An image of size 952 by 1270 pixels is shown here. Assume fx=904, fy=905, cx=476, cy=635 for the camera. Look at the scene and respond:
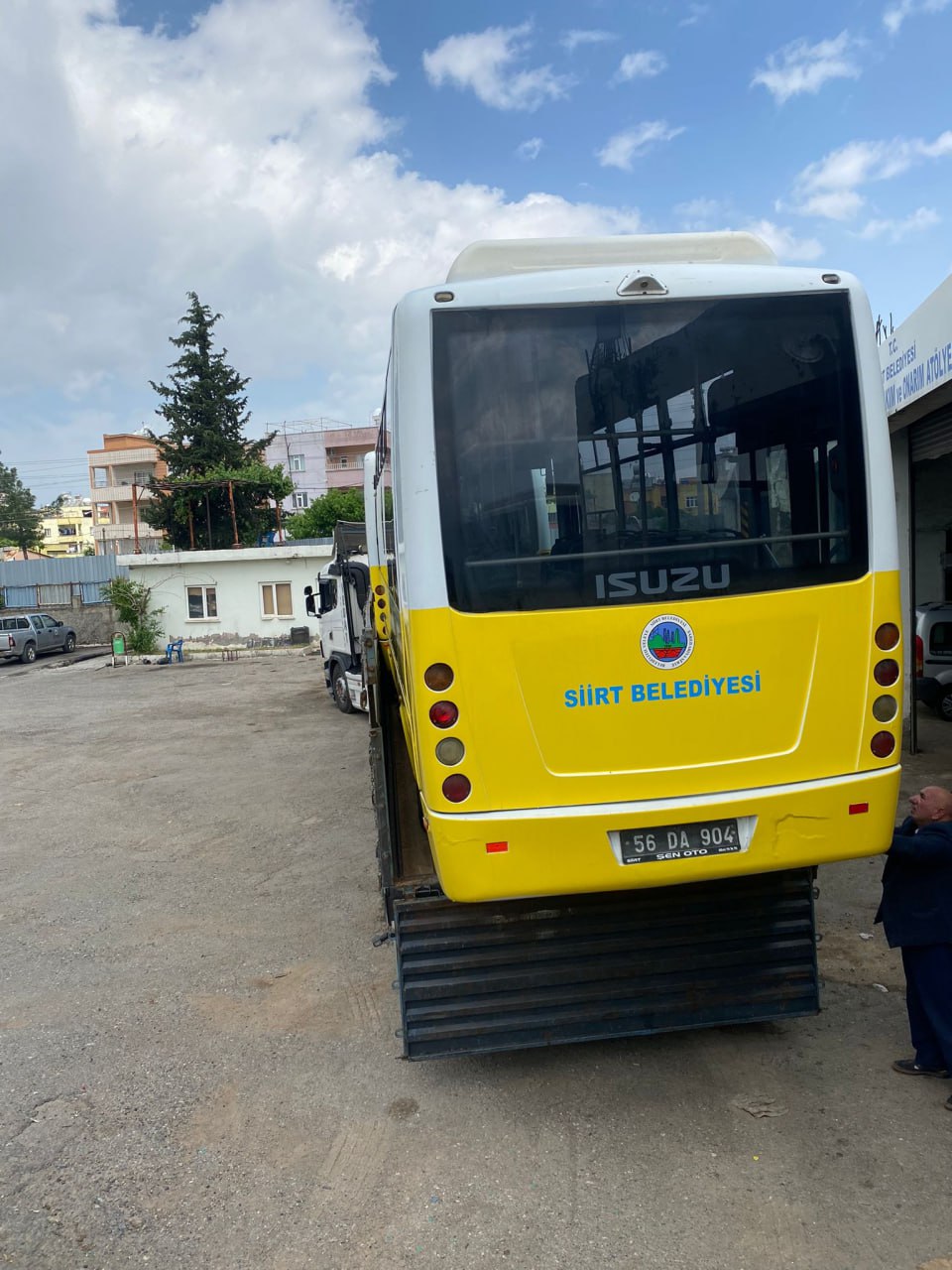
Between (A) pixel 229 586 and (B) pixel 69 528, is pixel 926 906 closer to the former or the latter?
(A) pixel 229 586

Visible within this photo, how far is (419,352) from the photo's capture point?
3.67 metres

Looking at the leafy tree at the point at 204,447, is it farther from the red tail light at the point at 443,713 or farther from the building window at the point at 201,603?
the red tail light at the point at 443,713

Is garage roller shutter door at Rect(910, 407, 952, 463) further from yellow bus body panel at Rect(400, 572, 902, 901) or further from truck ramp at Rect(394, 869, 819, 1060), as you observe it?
truck ramp at Rect(394, 869, 819, 1060)

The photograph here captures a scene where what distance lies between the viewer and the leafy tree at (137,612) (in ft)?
101

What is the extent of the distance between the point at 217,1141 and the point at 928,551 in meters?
16.5

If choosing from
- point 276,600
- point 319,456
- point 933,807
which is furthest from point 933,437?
point 319,456

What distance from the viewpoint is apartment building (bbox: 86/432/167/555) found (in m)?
66.2

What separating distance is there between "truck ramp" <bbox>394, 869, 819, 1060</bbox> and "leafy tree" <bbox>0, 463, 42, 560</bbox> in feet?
226

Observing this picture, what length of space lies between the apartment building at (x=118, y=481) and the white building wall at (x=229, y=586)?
36.8m

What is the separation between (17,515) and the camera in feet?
231

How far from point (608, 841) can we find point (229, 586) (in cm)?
2872

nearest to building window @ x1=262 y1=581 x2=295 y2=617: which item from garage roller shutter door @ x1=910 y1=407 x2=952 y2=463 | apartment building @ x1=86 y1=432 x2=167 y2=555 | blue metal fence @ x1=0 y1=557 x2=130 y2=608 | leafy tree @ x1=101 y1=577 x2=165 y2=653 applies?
leafy tree @ x1=101 y1=577 x2=165 y2=653

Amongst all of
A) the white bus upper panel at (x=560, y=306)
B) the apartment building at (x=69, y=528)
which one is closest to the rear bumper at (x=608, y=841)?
the white bus upper panel at (x=560, y=306)

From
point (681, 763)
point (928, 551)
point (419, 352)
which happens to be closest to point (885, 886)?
point (681, 763)
